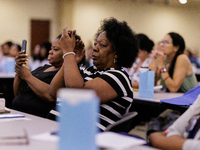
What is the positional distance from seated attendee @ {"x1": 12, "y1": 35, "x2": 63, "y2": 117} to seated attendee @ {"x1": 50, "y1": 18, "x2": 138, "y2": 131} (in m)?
0.26

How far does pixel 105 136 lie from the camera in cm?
99

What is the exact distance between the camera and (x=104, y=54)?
1.94 metres

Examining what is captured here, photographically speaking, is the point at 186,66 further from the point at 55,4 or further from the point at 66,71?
the point at 55,4

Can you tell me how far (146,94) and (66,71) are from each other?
1102 millimetres

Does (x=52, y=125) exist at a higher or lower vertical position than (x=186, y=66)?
lower

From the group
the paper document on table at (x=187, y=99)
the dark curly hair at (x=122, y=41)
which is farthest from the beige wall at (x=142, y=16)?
the dark curly hair at (x=122, y=41)

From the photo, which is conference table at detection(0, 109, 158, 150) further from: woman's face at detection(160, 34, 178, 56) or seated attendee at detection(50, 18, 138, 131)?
woman's face at detection(160, 34, 178, 56)

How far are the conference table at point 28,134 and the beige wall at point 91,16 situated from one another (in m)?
9.48

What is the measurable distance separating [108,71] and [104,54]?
0.59 ft

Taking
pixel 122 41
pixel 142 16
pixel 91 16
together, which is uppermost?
pixel 142 16

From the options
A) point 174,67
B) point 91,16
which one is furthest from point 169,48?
point 91,16

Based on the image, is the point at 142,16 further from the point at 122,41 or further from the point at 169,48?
the point at 122,41

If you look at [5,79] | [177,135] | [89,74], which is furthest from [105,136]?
[5,79]

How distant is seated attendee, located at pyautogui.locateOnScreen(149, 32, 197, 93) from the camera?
3148mm
